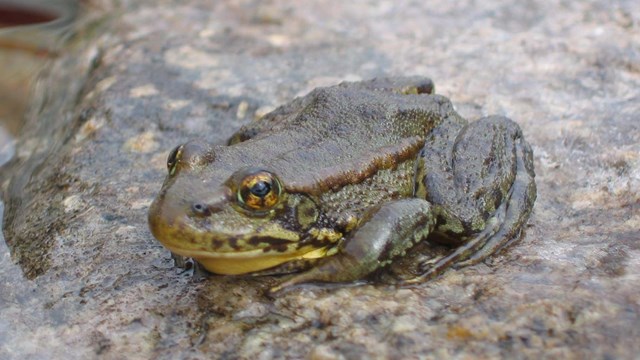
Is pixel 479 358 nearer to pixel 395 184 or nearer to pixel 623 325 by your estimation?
pixel 623 325

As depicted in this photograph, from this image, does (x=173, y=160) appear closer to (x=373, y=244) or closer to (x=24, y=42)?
(x=373, y=244)

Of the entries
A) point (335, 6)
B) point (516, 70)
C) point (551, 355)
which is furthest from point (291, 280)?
point (335, 6)

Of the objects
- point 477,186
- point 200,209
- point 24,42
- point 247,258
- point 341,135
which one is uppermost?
point 341,135

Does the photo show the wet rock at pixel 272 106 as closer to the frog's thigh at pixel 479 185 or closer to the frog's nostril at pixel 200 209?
the frog's thigh at pixel 479 185

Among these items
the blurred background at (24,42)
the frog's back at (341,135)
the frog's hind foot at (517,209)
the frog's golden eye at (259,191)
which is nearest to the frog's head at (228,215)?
the frog's golden eye at (259,191)

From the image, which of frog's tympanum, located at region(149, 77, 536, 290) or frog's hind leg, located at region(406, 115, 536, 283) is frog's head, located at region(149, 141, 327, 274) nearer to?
frog's tympanum, located at region(149, 77, 536, 290)

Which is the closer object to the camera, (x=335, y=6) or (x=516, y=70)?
(x=516, y=70)

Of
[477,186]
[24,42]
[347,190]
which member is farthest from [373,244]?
[24,42]
